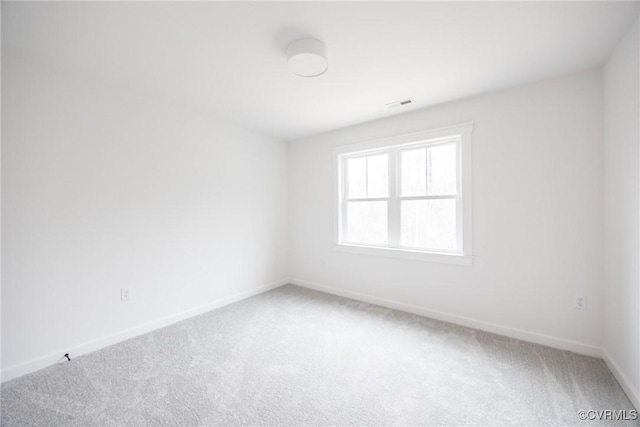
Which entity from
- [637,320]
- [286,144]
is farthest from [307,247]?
[637,320]

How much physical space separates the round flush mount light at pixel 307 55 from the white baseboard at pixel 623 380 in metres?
3.10

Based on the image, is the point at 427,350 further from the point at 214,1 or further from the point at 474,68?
the point at 214,1

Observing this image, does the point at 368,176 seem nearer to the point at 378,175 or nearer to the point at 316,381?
the point at 378,175

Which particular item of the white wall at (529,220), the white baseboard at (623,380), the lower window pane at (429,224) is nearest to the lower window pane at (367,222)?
the lower window pane at (429,224)

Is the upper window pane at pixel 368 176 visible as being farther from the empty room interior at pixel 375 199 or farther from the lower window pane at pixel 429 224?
the lower window pane at pixel 429 224

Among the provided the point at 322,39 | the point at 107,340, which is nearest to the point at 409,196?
the point at 322,39

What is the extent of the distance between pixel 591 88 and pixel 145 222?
4.47 m

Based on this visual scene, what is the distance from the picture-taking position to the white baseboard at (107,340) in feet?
6.73

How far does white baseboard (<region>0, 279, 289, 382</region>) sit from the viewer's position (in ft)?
6.73

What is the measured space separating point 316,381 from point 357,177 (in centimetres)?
276

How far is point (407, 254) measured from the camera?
10.8 ft

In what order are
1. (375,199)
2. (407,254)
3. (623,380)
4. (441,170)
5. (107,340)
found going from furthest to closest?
(375,199) → (407,254) → (441,170) → (107,340) → (623,380)

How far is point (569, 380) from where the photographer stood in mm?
1951

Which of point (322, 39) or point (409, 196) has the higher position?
point (322, 39)
